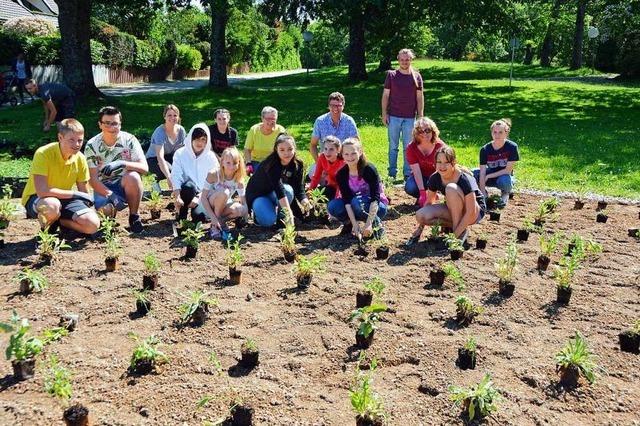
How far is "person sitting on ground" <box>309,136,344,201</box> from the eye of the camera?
686 centimetres

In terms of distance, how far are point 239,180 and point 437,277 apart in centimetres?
272

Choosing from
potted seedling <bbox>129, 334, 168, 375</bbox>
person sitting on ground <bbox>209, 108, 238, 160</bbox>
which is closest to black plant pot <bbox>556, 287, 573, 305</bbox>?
potted seedling <bbox>129, 334, 168, 375</bbox>

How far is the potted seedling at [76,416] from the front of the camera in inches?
122

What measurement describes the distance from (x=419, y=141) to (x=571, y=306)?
320 centimetres

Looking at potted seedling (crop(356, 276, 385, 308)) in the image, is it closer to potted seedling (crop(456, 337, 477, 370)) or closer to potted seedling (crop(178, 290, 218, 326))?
potted seedling (crop(456, 337, 477, 370))

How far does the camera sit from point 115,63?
3306cm

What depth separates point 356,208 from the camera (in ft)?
22.0

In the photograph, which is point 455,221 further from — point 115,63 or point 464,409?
point 115,63

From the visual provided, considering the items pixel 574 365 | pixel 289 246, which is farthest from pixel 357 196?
pixel 574 365

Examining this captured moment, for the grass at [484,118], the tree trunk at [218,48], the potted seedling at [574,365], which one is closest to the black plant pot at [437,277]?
the potted seedling at [574,365]

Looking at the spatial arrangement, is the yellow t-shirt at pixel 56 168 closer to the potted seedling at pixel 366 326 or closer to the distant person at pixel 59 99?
the potted seedling at pixel 366 326

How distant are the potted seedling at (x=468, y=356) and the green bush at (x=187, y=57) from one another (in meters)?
39.5

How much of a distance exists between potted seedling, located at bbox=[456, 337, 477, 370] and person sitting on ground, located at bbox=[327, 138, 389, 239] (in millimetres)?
2470

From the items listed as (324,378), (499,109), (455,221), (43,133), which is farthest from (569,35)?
(324,378)
